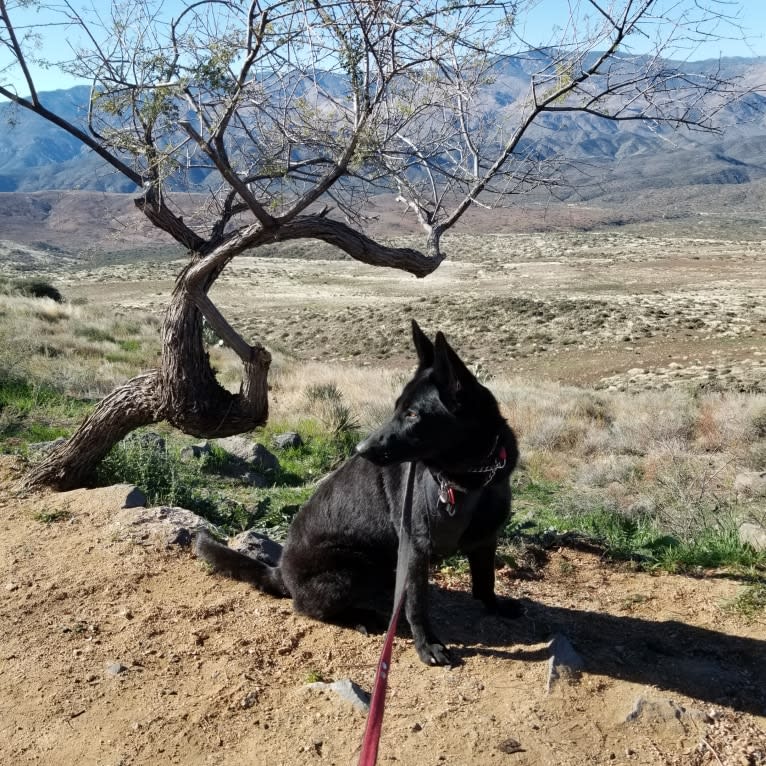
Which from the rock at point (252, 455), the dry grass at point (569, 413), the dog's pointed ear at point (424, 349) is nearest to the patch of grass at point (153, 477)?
the rock at point (252, 455)

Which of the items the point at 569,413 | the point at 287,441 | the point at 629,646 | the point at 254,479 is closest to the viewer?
the point at 629,646

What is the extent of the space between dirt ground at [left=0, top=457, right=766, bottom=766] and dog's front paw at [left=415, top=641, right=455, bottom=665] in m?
0.06

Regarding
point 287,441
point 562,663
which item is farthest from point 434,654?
Answer: point 287,441

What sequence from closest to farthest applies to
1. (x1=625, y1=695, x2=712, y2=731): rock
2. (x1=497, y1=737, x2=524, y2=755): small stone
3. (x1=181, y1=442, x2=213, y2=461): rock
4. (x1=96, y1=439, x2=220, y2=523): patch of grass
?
1. (x1=497, y1=737, x2=524, y2=755): small stone
2. (x1=625, y1=695, x2=712, y2=731): rock
3. (x1=96, y1=439, x2=220, y2=523): patch of grass
4. (x1=181, y1=442, x2=213, y2=461): rock

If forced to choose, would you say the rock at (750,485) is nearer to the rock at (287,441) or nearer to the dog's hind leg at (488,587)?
Answer: the dog's hind leg at (488,587)

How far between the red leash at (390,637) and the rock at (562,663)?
761mm

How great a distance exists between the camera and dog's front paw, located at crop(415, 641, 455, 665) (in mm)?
3738

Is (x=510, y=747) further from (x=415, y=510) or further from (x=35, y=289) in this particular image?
(x=35, y=289)

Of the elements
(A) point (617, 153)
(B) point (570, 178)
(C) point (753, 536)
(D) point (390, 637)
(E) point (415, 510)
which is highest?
(A) point (617, 153)

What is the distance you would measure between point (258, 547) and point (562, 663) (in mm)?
2307

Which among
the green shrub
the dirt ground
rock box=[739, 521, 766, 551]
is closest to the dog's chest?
the dirt ground

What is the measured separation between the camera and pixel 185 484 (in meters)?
6.82

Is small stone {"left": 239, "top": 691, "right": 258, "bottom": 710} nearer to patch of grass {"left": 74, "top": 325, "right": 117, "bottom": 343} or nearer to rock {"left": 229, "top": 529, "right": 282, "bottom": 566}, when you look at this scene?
rock {"left": 229, "top": 529, "right": 282, "bottom": 566}

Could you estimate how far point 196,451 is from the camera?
838 cm
